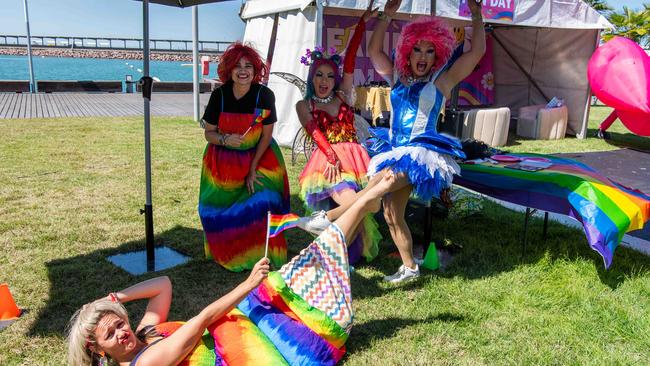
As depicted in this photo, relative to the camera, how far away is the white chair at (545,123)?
11.7 m

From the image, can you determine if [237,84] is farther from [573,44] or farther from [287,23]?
[573,44]

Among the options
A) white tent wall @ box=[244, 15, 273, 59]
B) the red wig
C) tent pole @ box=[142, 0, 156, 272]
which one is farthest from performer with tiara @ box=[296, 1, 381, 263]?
white tent wall @ box=[244, 15, 273, 59]

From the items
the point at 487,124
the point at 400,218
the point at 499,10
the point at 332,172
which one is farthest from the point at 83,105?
the point at 400,218

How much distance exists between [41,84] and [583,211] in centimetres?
2075

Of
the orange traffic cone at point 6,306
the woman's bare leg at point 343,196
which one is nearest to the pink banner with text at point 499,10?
the woman's bare leg at point 343,196

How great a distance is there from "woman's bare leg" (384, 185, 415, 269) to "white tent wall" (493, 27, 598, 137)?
32.4 feet

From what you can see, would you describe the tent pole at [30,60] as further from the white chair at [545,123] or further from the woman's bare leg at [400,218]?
the woman's bare leg at [400,218]

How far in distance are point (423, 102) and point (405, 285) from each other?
144cm

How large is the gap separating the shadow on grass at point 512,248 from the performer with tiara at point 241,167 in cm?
161

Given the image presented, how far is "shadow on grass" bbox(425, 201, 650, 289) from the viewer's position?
4.33 metres

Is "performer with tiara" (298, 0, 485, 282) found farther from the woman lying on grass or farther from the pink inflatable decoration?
the pink inflatable decoration

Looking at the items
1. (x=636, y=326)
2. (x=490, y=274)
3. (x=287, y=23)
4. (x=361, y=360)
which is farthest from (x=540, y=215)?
(x=287, y=23)

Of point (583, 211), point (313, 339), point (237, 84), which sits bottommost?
point (313, 339)

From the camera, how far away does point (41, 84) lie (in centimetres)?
1964
